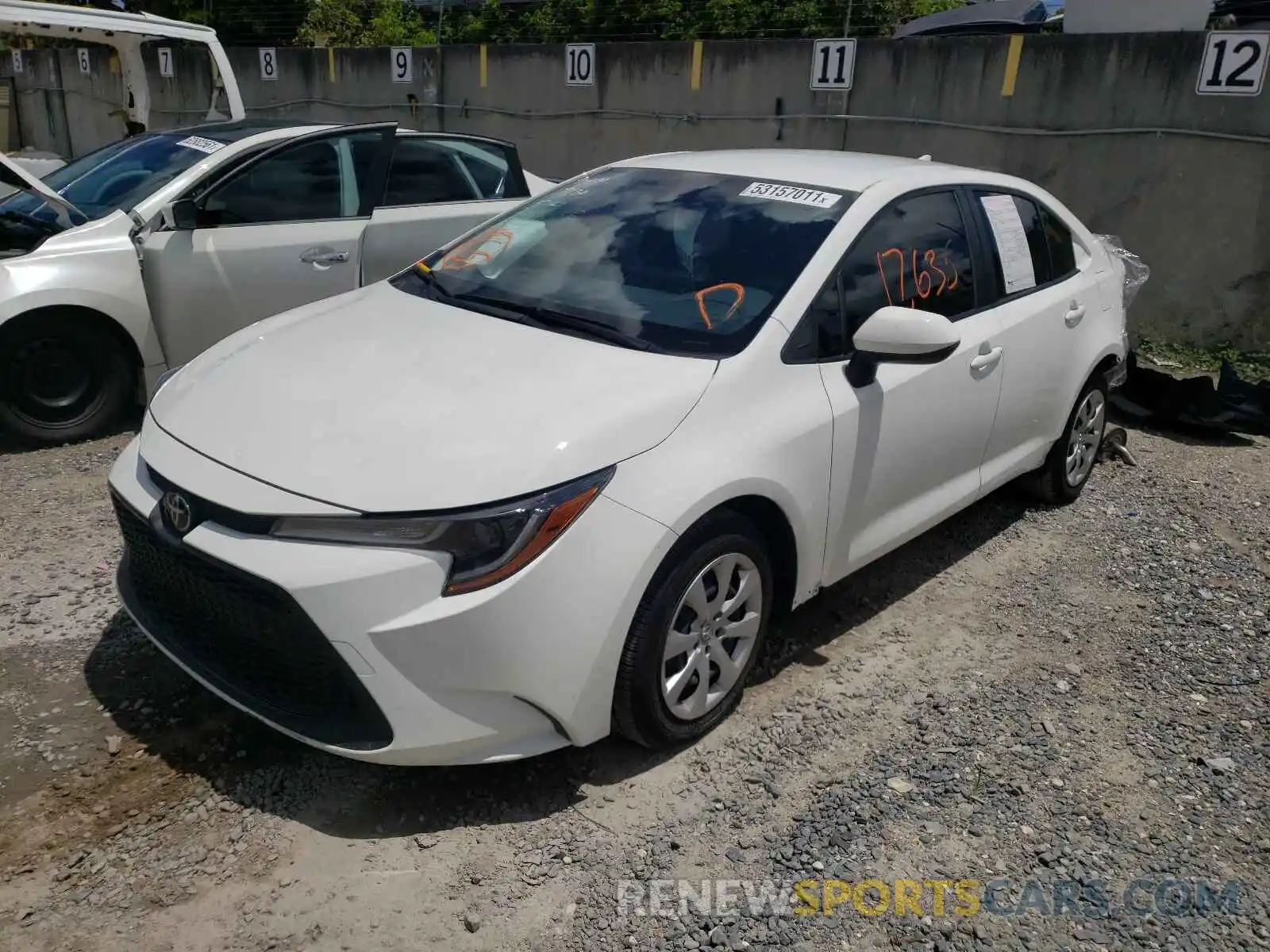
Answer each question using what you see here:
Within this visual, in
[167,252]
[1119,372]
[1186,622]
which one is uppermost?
[167,252]

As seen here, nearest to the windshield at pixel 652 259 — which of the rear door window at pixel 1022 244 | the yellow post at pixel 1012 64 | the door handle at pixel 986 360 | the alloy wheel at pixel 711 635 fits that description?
the alloy wheel at pixel 711 635

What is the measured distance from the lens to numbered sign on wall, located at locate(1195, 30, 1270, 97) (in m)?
7.29

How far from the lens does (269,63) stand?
14242 millimetres

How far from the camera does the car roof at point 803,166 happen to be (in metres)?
3.79

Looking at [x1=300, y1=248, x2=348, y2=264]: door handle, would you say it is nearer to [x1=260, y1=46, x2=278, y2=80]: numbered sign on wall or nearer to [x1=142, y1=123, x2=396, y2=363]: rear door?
[x1=142, y1=123, x2=396, y2=363]: rear door

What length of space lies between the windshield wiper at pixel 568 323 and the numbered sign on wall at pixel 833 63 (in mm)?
6960

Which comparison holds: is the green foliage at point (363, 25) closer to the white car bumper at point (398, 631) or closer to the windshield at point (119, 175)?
the windshield at point (119, 175)

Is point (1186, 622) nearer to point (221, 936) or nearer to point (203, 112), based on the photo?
point (221, 936)

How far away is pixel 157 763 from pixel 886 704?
2.23m

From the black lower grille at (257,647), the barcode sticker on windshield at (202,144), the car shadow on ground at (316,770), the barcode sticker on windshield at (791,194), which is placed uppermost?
the barcode sticker on windshield at (791,194)

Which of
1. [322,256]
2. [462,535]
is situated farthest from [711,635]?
[322,256]

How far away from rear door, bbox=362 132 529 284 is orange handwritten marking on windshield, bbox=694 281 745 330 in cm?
232

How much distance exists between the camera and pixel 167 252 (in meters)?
5.18

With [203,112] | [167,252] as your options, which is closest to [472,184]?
[167,252]
